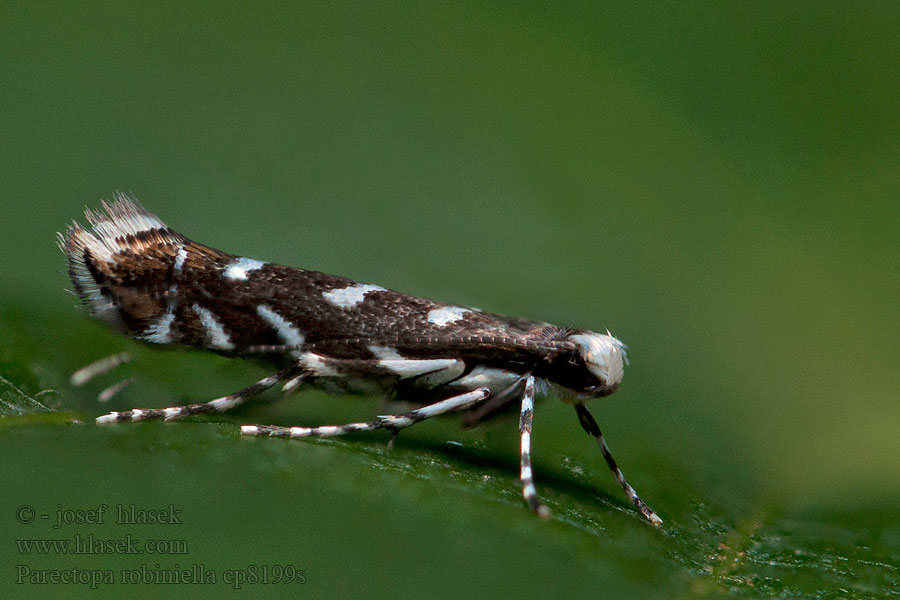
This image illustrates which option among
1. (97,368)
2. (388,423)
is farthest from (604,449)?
(97,368)

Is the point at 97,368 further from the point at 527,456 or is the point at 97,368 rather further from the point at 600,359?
the point at 600,359

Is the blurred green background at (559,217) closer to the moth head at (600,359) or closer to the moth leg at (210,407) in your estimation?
the moth leg at (210,407)

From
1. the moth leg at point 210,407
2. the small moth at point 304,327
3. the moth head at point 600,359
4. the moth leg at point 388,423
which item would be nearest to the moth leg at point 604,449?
the small moth at point 304,327

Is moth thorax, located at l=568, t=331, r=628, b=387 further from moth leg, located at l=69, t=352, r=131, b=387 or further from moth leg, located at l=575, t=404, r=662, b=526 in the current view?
moth leg, located at l=69, t=352, r=131, b=387

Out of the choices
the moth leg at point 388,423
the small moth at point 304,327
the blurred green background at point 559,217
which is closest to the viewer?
the moth leg at point 388,423

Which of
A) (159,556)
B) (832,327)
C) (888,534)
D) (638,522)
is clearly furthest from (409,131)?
(159,556)
